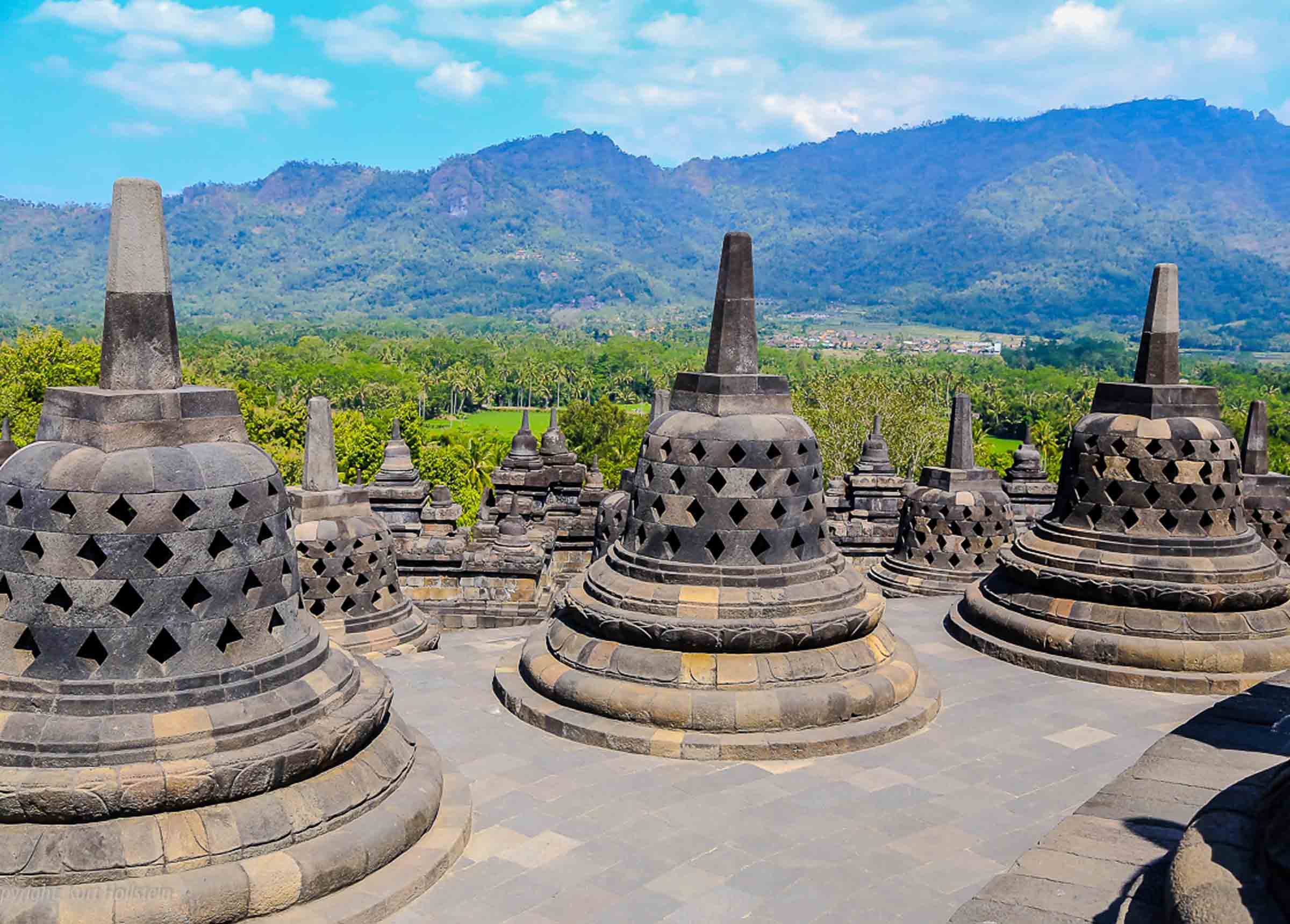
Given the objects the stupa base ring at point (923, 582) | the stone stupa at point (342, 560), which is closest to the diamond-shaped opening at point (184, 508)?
the stone stupa at point (342, 560)

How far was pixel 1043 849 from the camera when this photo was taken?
4789 millimetres

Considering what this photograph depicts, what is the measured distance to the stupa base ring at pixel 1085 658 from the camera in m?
9.75

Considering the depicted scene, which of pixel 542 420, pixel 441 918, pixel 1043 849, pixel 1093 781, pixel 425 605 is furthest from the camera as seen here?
pixel 542 420

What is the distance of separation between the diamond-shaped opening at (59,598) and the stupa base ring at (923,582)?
1204 centimetres

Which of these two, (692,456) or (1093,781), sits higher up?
(692,456)

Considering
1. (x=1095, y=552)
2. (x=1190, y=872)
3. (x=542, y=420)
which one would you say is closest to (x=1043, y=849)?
(x=1190, y=872)

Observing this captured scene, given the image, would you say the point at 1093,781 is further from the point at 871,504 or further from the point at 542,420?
the point at 542,420

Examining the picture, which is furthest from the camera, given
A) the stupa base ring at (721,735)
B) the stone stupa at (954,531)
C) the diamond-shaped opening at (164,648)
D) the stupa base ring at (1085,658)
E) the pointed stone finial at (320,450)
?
the stone stupa at (954,531)

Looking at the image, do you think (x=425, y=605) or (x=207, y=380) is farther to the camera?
(x=207, y=380)

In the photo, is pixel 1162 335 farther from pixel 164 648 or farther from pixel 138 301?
pixel 164 648

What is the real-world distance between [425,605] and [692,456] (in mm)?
9890

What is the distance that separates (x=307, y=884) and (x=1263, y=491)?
14.1m

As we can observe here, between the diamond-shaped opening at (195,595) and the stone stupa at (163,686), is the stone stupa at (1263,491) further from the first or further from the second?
the diamond-shaped opening at (195,595)

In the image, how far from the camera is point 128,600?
547cm
